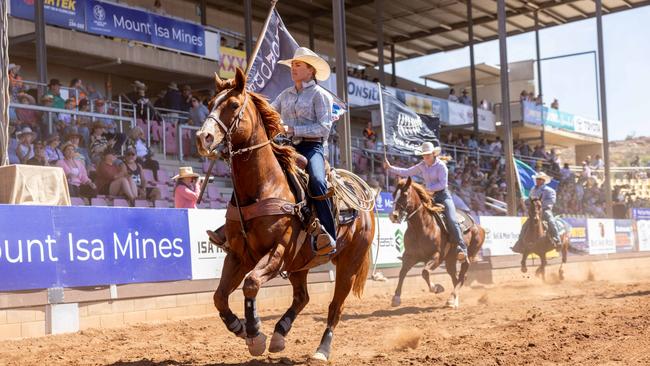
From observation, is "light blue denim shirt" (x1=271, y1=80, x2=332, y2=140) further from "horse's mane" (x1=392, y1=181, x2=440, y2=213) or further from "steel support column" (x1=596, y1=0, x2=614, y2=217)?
"steel support column" (x1=596, y1=0, x2=614, y2=217)

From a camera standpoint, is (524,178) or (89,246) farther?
(524,178)

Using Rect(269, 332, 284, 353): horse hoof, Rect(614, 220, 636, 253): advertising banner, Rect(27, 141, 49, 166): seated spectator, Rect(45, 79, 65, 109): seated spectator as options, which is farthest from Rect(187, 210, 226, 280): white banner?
Rect(614, 220, 636, 253): advertising banner

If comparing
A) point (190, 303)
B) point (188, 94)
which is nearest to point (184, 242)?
point (190, 303)

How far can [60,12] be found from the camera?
2064 cm

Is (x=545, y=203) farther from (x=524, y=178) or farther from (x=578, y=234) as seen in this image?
(x=578, y=234)

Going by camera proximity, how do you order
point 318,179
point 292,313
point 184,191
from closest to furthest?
1. point 292,313
2. point 318,179
3. point 184,191

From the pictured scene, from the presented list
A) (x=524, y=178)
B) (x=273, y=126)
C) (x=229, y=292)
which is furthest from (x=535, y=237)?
(x=229, y=292)

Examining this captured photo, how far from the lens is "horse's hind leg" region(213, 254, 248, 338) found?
6.51 metres

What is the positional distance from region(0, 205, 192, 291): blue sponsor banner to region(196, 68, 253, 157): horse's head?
3975 mm

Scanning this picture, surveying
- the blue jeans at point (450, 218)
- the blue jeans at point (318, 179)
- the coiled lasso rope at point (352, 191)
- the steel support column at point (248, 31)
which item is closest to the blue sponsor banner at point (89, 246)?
the coiled lasso rope at point (352, 191)

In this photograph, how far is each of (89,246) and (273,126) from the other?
424 centimetres

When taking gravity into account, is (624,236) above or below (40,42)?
below

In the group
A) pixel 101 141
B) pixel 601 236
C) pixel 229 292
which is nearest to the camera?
pixel 229 292

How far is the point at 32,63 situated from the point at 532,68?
34.3 m
